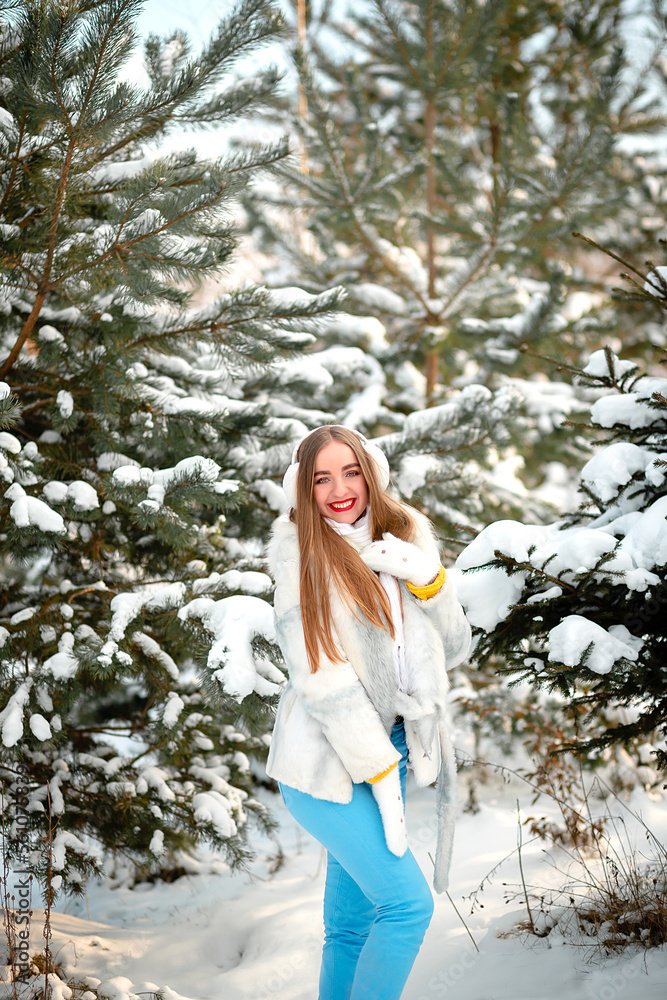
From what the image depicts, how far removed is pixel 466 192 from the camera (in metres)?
4.92

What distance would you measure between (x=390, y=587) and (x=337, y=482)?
1.27 ft

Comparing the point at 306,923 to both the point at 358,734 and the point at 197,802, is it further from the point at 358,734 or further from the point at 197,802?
the point at 358,734

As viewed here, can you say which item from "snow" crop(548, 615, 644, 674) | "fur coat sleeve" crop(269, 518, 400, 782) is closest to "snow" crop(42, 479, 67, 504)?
"fur coat sleeve" crop(269, 518, 400, 782)

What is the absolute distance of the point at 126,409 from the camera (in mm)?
2943

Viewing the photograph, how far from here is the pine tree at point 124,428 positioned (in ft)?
7.74

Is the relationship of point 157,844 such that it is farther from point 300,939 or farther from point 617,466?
point 617,466

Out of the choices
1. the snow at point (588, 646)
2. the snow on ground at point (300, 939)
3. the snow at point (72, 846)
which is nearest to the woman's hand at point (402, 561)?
the snow at point (588, 646)

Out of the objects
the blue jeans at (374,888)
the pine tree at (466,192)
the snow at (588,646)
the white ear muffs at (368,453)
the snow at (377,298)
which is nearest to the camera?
the blue jeans at (374,888)

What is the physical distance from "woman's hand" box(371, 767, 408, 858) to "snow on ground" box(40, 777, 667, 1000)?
3.51ft

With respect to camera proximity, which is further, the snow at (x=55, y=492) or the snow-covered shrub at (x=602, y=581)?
the snow at (x=55, y=492)

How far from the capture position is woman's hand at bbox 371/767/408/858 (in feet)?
6.06

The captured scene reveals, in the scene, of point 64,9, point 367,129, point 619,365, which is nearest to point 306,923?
point 619,365

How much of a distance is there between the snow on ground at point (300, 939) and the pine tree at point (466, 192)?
208 cm

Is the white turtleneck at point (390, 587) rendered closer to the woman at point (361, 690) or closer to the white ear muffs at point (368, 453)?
the woman at point (361, 690)
